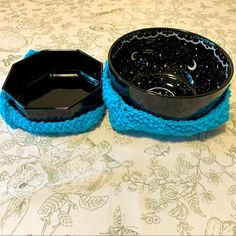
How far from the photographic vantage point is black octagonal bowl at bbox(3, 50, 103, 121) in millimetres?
475

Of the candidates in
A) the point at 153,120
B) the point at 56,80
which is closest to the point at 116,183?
the point at 153,120

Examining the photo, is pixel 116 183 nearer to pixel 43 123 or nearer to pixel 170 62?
pixel 43 123

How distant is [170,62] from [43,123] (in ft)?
0.90

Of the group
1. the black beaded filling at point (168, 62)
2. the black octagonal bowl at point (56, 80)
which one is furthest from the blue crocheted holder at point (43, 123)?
the black beaded filling at point (168, 62)

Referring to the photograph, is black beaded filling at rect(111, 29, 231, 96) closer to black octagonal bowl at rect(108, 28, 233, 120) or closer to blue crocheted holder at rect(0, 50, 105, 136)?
black octagonal bowl at rect(108, 28, 233, 120)

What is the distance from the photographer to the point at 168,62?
21.8 inches

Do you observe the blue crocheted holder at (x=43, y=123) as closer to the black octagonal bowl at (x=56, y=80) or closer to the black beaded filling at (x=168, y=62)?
the black octagonal bowl at (x=56, y=80)

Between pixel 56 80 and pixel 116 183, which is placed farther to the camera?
pixel 56 80

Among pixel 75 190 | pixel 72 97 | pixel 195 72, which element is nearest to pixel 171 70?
pixel 195 72

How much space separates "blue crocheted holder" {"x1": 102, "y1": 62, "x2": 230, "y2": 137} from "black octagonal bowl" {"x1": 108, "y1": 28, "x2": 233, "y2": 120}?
2cm

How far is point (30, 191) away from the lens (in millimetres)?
383

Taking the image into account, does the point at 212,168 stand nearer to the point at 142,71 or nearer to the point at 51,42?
the point at 142,71

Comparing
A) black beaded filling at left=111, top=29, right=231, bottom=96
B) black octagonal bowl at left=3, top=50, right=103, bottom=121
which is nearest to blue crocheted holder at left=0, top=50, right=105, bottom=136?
black octagonal bowl at left=3, top=50, right=103, bottom=121

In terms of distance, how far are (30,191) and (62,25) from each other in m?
0.46
